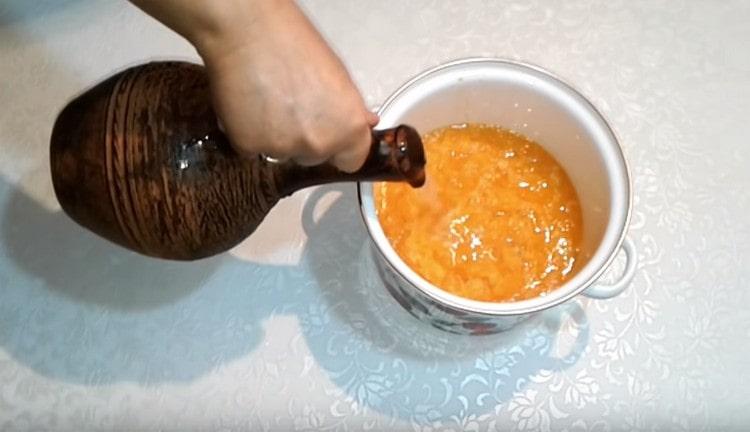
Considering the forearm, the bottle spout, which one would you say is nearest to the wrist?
the forearm

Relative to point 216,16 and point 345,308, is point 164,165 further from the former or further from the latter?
point 345,308

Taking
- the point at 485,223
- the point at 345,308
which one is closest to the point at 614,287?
the point at 485,223

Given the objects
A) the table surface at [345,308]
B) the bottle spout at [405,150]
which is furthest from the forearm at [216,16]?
the table surface at [345,308]

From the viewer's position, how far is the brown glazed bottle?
49 cm

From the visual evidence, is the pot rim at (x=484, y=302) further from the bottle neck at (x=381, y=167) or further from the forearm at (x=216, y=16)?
the forearm at (x=216, y=16)

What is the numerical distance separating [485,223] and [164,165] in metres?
0.24

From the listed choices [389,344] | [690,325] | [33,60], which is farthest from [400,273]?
[33,60]

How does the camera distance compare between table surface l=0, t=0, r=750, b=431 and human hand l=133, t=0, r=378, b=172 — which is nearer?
human hand l=133, t=0, r=378, b=172

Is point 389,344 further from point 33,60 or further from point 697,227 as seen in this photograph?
point 33,60

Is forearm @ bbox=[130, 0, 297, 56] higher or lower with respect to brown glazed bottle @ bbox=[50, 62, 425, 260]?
higher

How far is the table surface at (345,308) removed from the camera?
63 centimetres

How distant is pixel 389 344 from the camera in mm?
651

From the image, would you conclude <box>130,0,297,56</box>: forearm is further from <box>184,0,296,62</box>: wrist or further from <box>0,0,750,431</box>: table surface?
<box>0,0,750,431</box>: table surface

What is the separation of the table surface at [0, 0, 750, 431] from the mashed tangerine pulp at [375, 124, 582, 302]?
74 mm
